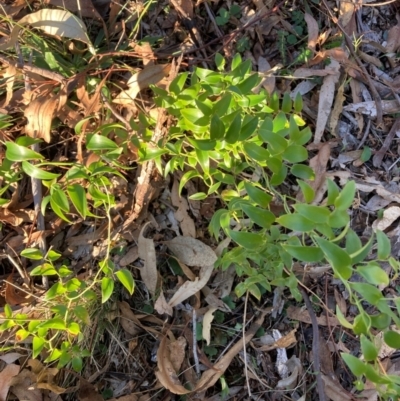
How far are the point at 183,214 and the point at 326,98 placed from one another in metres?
A: 0.64

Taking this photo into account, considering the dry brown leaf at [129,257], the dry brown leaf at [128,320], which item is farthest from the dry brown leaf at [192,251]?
the dry brown leaf at [128,320]

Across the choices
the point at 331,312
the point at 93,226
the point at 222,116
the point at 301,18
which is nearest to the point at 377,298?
the point at 222,116

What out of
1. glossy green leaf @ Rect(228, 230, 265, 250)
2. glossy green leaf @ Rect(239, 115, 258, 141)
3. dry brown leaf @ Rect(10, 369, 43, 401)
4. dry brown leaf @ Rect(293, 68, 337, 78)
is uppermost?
glossy green leaf @ Rect(239, 115, 258, 141)

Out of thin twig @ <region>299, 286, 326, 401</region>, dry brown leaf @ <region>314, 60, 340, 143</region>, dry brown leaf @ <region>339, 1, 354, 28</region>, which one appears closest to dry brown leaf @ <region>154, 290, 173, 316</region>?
thin twig @ <region>299, 286, 326, 401</region>

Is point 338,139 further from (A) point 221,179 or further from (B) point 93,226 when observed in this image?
(B) point 93,226

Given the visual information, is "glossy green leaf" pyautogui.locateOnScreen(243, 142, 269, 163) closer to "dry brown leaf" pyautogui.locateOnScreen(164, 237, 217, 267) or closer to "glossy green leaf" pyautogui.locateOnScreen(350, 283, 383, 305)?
"glossy green leaf" pyautogui.locateOnScreen(350, 283, 383, 305)

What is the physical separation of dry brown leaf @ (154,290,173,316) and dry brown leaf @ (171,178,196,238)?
0.73ft

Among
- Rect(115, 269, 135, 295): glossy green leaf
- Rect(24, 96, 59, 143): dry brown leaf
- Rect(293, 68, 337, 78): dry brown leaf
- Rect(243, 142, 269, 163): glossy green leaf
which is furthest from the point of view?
Rect(293, 68, 337, 78): dry brown leaf

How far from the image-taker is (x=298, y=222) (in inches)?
36.6

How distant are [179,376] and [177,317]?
188mm

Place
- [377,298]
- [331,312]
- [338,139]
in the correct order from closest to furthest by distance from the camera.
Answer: [377,298] < [331,312] < [338,139]

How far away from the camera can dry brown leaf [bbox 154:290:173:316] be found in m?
1.58

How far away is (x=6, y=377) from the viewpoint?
5.07ft

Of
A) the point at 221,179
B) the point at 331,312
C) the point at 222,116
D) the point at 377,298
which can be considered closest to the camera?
the point at 377,298
